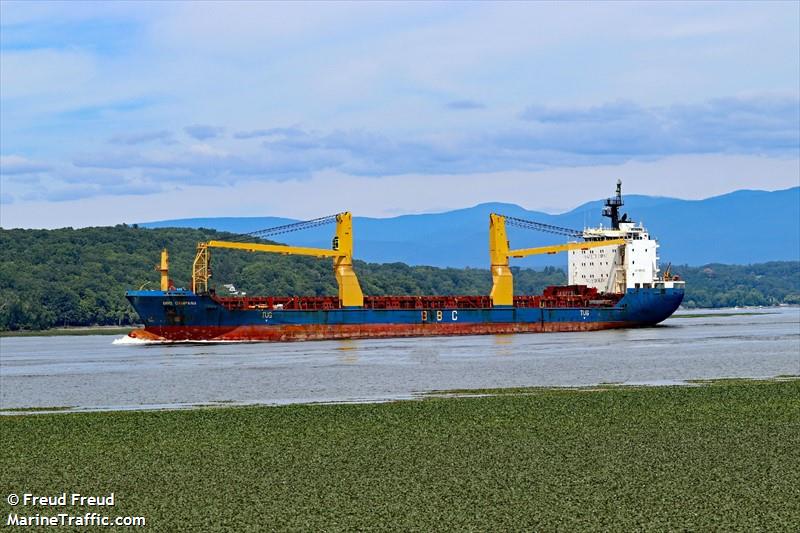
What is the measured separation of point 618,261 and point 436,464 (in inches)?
2715

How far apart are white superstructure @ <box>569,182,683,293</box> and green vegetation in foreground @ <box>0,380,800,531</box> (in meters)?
56.7

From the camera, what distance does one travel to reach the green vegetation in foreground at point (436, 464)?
16.2 m

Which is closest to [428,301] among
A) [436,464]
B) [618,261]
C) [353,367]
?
[618,261]

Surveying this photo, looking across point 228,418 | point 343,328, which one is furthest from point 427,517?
point 343,328

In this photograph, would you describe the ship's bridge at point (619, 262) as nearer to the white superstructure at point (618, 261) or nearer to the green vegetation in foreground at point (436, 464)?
the white superstructure at point (618, 261)

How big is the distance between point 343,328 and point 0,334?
5425cm

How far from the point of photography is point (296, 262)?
16975 centimetres

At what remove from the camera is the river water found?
119 ft

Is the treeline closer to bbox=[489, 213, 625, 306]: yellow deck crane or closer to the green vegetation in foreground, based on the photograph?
bbox=[489, 213, 625, 306]: yellow deck crane

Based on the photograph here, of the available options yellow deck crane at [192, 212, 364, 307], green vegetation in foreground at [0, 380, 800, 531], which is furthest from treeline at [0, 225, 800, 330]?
green vegetation in foreground at [0, 380, 800, 531]

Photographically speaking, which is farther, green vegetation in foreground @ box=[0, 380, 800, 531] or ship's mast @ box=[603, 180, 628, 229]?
ship's mast @ box=[603, 180, 628, 229]

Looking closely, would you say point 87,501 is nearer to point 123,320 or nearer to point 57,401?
point 57,401

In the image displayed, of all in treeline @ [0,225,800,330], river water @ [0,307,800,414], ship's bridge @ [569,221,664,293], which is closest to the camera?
river water @ [0,307,800,414]

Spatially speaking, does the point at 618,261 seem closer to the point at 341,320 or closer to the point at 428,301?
the point at 428,301
